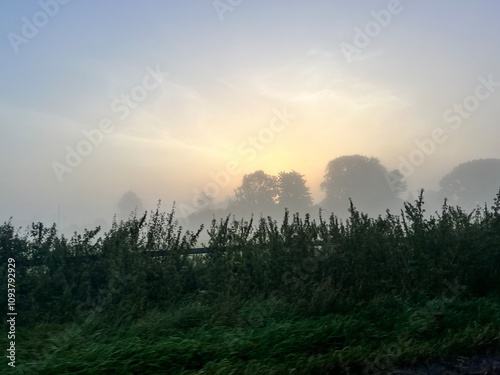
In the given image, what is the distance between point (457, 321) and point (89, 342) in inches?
203

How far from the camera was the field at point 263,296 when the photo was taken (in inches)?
214

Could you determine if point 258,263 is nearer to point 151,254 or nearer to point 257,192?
point 151,254

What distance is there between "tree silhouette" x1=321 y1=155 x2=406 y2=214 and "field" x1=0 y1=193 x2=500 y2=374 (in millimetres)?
69453

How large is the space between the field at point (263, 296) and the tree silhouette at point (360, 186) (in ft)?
228

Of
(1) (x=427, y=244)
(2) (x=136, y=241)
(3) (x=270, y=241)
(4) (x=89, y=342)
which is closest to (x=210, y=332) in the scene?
(4) (x=89, y=342)

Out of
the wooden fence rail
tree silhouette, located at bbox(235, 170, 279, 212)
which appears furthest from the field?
tree silhouette, located at bbox(235, 170, 279, 212)

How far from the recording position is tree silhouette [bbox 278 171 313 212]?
75188mm

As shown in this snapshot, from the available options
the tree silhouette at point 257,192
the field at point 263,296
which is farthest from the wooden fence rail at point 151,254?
the tree silhouette at point 257,192

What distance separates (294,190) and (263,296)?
6794 centimetres

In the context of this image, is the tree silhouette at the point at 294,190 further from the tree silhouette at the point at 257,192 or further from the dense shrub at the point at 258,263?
the dense shrub at the point at 258,263

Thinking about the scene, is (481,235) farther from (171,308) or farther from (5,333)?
(5,333)

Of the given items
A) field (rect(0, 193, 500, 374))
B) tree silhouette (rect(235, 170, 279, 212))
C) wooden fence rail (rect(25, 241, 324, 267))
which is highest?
tree silhouette (rect(235, 170, 279, 212))

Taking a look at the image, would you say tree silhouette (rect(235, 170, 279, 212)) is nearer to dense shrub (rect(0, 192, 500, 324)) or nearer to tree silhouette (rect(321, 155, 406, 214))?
tree silhouette (rect(321, 155, 406, 214))

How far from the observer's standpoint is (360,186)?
80.1 meters
